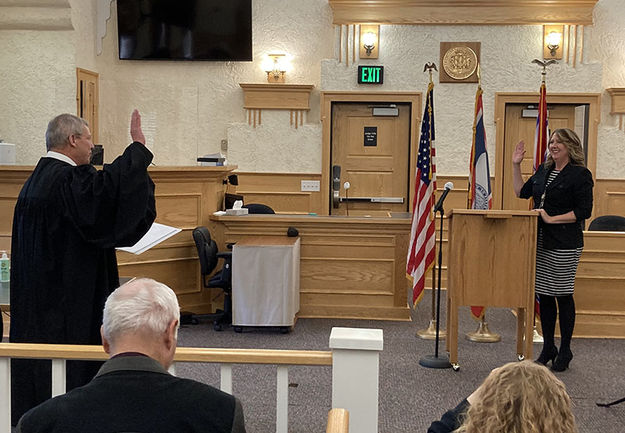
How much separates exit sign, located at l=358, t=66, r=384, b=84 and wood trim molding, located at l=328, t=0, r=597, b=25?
53cm

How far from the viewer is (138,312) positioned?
182cm

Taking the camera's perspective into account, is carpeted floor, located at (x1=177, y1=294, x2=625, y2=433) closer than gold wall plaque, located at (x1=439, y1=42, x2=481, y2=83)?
Yes

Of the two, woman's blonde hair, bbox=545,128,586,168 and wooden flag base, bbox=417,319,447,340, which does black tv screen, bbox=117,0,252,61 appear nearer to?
wooden flag base, bbox=417,319,447,340

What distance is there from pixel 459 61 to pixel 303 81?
1.81m

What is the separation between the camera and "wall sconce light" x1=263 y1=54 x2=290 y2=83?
385 inches

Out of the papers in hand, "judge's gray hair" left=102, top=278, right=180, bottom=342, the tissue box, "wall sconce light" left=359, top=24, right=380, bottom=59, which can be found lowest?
the tissue box

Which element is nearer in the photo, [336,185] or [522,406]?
[522,406]

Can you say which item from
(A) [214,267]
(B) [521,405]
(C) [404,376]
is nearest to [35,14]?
(A) [214,267]

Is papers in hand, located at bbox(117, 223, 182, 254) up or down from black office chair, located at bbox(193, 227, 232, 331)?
up

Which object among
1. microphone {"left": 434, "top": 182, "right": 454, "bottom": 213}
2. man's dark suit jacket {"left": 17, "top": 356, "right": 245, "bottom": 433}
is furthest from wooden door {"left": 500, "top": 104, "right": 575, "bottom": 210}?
man's dark suit jacket {"left": 17, "top": 356, "right": 245, "bottom": 433}

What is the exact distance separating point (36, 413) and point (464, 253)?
408 cm

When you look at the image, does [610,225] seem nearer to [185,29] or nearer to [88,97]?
[185,29]

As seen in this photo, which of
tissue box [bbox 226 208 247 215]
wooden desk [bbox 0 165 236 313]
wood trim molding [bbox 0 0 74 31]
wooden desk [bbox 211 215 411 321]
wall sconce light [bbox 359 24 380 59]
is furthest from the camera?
wall sconce light [bbox 359 24 380 59]

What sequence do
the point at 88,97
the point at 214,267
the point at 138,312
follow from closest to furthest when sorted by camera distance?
the point at 138,312 < the point at 214,267 < the point at 88,97
